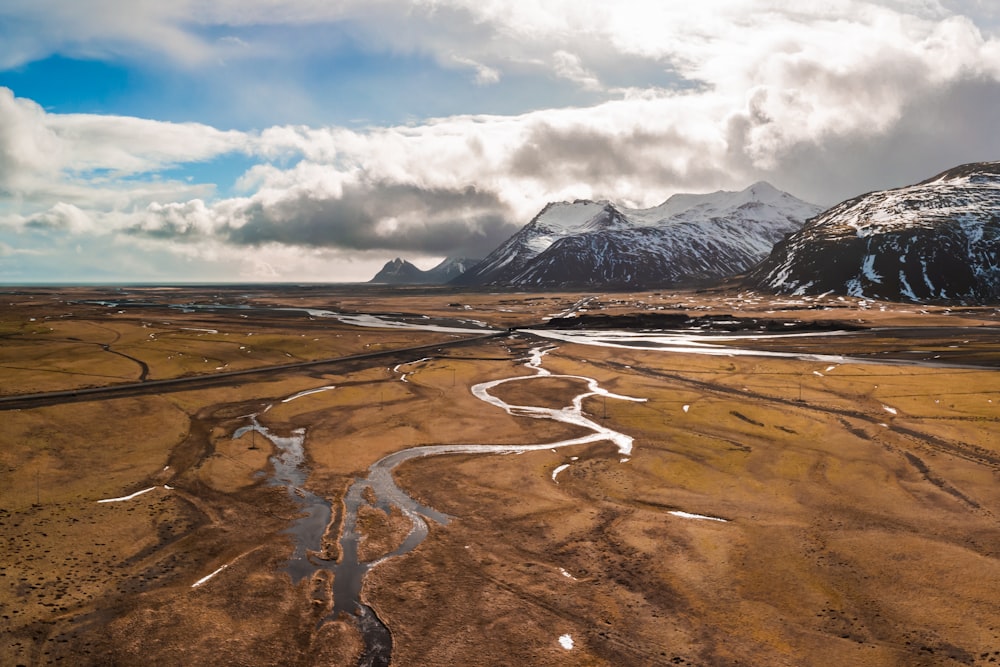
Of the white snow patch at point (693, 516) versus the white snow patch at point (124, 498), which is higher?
the white snow patch at point (124, 498)

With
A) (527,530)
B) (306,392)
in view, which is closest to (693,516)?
(527,530)

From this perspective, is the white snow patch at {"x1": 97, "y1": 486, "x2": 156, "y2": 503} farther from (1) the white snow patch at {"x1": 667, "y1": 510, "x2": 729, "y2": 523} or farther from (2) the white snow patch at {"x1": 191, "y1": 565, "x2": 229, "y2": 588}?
(1) the white snow patch at {"x1": 667, "y1": 510, "x2": 729, "y2": 523}

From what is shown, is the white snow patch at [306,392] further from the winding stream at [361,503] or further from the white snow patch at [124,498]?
the white snow patch at [124,498]

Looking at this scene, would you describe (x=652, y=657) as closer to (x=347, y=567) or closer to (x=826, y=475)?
(x=347, y=567)

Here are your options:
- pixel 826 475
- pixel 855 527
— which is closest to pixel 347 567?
pixel 855 527

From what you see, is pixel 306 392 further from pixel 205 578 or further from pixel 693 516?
pixel 693 516

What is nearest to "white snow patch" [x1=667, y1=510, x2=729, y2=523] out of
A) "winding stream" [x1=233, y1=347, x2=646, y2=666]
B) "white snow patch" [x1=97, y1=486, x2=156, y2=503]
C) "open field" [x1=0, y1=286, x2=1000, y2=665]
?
"open field" [x1=0, y1=286, x2=1000, y2=665]

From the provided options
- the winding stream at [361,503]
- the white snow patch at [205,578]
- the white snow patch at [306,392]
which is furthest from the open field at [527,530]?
the white snow patch at [306,392]

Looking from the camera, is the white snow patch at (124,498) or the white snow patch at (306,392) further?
the white snow patch at (306,392)
